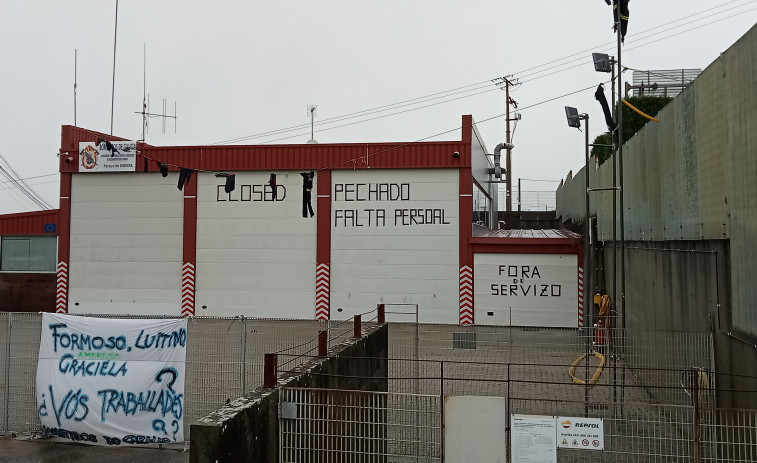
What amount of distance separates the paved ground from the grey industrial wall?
680 cm

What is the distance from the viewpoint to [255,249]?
78.1 ft

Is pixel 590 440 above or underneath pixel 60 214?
underneath

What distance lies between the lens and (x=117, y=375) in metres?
7.85

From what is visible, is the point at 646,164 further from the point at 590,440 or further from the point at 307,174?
the point at 307,174

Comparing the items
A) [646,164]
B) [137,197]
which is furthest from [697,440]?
[137,197]

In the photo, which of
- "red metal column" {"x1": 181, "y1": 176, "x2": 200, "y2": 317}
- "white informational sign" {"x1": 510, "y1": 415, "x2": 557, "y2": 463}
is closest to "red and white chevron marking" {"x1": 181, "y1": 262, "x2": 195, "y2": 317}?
"red metal column" {"x1": 181, "y1": 176, "x2": 200, "y2": 317}

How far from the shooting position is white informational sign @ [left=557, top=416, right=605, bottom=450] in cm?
515

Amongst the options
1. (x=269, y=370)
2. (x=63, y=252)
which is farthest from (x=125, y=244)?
(x=269, y=370)

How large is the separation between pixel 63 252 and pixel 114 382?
19653mm

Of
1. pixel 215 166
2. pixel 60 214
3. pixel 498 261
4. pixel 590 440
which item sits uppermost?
pixel 215 166

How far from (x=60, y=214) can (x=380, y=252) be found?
13525 millimetres

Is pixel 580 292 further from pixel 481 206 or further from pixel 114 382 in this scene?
pixel 114 382

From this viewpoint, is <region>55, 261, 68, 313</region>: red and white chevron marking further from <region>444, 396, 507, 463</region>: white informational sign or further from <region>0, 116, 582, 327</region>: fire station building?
<region>444, 396, 507, 463</region>: white informational sign

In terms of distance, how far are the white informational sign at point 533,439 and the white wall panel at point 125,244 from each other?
2099 centimetres
